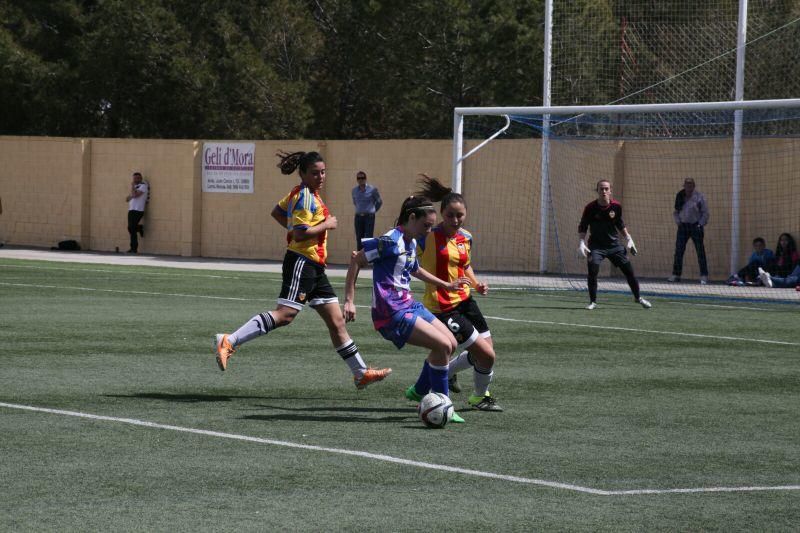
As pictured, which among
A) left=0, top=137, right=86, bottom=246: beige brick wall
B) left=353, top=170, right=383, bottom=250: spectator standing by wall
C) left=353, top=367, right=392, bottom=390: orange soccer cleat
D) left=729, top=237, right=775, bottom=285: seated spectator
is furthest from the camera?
left=0, top=137, right=86, bottom=246: beige brick wall

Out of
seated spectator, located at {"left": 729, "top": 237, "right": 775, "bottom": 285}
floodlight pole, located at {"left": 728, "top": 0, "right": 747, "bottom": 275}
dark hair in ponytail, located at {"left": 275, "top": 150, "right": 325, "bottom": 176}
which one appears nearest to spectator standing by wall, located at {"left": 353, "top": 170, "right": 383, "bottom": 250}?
floodlight pole, located at {"left": 728, "top": 0, "right": 747, "bottom": 275}

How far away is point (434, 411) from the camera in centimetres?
917

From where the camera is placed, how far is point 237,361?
1280cm

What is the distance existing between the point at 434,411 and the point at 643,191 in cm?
1891

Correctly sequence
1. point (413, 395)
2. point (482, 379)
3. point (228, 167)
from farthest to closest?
point (228, 167)
point (413, 395)
point (482, 379)

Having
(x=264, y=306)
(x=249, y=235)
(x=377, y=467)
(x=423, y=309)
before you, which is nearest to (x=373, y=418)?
(x=423, y=309)

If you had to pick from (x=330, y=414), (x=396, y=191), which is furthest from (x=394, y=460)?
(x=396, y=191)

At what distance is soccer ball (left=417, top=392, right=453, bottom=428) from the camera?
918cm

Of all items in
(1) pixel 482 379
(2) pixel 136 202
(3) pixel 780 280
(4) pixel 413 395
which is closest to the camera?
(1) pixel 482 379

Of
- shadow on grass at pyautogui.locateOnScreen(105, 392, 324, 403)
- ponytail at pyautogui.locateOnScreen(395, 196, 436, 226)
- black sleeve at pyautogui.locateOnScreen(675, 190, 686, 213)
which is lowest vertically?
shadow on grass at pyautogui.locateOnScreen(105, 392, 324, 403)

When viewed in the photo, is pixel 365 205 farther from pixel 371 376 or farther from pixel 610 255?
pixel 371 376

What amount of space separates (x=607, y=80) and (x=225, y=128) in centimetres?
1291

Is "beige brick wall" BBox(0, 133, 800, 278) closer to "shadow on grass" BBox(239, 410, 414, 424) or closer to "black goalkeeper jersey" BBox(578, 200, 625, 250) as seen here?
"black goalkeeper jersey" BBox(578, 200, 625, 250)

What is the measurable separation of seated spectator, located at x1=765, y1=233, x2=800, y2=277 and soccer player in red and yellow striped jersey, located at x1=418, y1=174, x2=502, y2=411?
1488 cm
